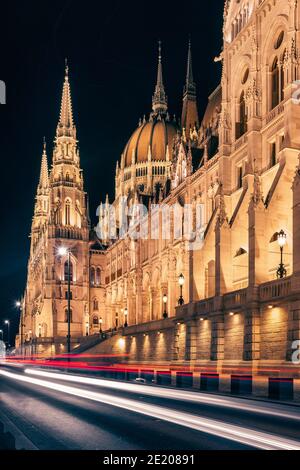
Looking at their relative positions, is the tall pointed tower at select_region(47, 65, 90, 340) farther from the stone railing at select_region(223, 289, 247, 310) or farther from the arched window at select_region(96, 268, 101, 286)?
the stone railing at select_region(223, 289, 247, 310)

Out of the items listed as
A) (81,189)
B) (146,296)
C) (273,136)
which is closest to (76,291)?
(81,189)

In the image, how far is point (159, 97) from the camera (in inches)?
4776

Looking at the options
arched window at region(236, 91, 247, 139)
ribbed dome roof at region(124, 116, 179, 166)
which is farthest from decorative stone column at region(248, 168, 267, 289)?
ribbed dome roof at region(124, 116, 179, 166)

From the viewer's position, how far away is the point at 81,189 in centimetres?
10700

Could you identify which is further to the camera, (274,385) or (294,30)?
(294,30)

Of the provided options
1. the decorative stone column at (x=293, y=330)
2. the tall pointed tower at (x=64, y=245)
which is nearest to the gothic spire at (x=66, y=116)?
the tall pointed tower at (x=64, y=245)

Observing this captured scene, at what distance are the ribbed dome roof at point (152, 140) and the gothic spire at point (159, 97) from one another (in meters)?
8.21

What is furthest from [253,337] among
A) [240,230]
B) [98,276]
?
[98,276]

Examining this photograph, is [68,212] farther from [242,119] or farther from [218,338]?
[218,338]

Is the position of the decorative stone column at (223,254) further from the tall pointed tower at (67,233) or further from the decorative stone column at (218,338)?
the tall pointed tower at (67,233)

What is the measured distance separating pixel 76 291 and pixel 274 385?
254 ft

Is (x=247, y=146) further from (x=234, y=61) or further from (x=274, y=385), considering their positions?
(x=274, y=385)

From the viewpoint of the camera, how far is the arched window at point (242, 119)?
45.3m

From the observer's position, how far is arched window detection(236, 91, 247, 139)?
45.3 meters
